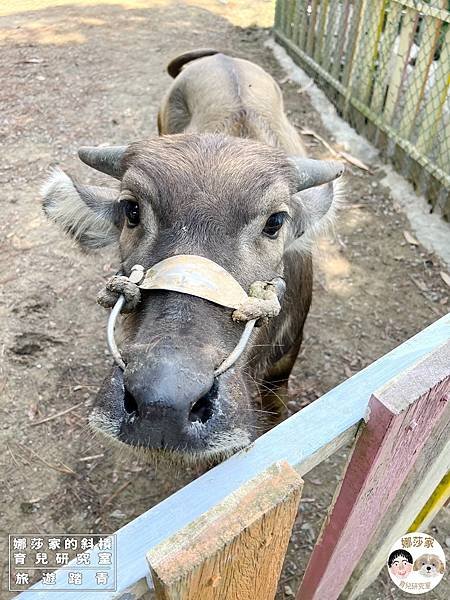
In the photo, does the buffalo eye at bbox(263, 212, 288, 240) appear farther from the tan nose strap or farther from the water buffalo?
the tan nose strap

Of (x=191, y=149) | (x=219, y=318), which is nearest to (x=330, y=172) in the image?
(x=191, y=149)

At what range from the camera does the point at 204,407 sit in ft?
5.60

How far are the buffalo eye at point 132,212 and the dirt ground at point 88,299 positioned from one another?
1.55m

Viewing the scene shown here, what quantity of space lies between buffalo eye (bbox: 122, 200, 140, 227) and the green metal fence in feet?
11.8

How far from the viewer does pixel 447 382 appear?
1.51 metres

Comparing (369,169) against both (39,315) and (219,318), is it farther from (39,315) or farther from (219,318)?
(219,318)

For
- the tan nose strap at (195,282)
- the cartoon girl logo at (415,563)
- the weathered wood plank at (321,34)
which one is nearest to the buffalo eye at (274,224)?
the tan nose strap at (195,282)

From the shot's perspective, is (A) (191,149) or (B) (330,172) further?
(B) (330,172)

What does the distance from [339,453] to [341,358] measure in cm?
88

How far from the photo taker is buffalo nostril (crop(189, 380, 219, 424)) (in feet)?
5.49

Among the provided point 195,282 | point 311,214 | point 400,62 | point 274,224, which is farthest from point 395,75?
point 195,282

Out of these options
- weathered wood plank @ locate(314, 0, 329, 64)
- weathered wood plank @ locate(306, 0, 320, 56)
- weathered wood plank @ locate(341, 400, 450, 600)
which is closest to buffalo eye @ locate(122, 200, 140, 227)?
weathered wood plank @ locate(341, 400, 450, 600)

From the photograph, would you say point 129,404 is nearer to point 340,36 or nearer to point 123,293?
point 123,293

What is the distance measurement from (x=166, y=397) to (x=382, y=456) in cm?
65
